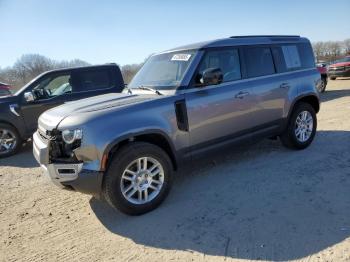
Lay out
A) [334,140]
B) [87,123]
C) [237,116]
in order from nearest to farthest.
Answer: [87,123] → [237,116] → [334,140]

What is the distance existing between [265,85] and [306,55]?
148 centimetres

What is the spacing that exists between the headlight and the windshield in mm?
1440

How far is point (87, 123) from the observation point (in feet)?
11.9

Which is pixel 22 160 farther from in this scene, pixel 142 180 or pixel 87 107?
pixel 142 180

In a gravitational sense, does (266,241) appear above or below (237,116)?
below

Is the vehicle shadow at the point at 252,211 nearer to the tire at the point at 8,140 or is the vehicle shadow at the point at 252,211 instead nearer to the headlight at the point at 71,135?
the headlight at the point at 71,135

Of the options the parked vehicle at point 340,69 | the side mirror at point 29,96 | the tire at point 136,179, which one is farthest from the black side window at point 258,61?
the parked vehicle at point 340,69

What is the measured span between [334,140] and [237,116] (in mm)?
2670

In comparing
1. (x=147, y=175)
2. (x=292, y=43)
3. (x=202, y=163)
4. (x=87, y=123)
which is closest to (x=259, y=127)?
(x=202, y=163)

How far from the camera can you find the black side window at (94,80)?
8.39 meters

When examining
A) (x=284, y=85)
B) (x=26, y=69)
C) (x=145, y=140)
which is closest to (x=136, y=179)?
(x=145, y=140)

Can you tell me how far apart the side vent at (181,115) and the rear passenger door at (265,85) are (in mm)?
1342

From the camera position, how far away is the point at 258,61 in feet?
17.7

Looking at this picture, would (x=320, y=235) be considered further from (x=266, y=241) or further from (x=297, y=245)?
(x=266, y=241)
